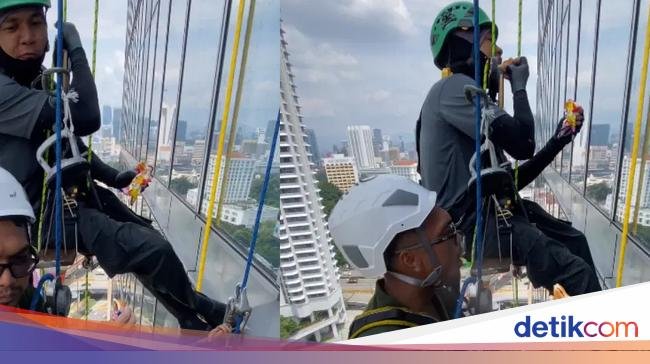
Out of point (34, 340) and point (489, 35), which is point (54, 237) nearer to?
point (34, 340)

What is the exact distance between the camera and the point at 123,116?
2531 millimetres

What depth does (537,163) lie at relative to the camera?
2459 mm

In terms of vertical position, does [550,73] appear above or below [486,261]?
above

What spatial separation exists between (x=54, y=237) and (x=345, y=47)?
2.84 feet

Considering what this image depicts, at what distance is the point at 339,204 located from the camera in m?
2.51

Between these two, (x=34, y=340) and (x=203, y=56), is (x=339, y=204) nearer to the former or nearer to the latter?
(x=203, y=56)

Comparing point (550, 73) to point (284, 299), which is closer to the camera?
point (550, 73)

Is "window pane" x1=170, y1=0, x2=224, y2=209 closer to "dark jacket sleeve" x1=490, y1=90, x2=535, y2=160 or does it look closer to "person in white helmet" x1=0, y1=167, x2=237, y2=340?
"person in white helmet" x1=0, y1=167, x2=237, y2=340

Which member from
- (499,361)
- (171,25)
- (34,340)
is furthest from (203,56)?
(499,361)

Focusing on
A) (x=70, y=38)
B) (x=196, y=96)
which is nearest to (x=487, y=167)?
(x=196, y=96)

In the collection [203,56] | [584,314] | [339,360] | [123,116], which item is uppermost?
[203,56]

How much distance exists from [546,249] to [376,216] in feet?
1.40

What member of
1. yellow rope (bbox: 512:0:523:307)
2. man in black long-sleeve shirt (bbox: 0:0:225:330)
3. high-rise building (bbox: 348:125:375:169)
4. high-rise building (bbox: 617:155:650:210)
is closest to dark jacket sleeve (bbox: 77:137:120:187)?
man in black long-sleeve shirt (bbox: 0:0:225:330)

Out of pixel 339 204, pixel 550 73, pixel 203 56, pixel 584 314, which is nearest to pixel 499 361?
pixel 584 314
